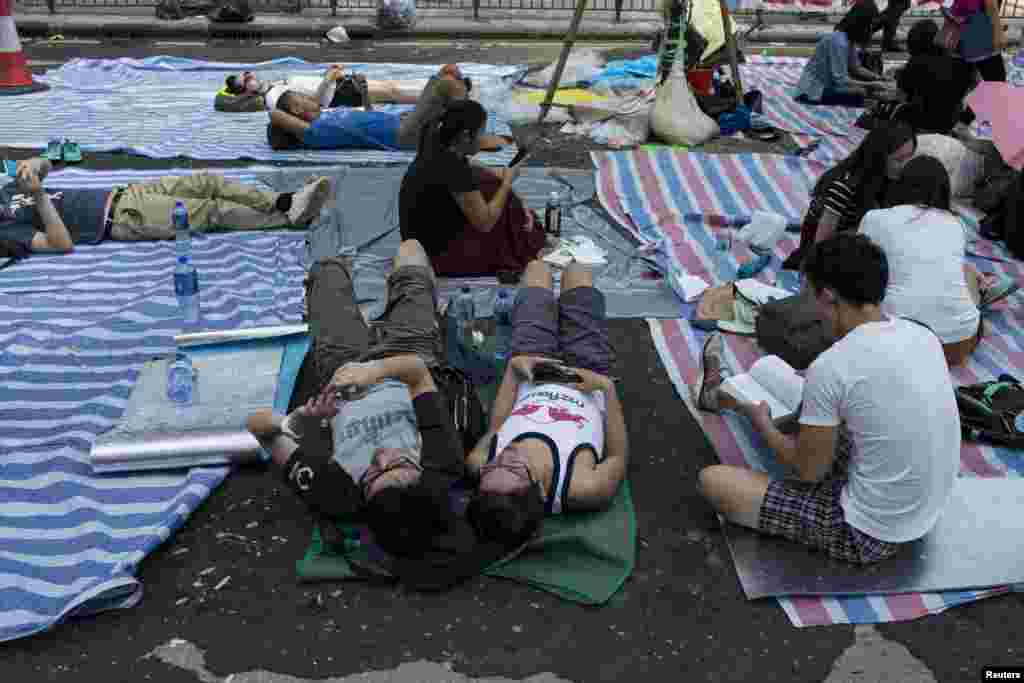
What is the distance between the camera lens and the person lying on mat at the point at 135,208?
6.40 metres

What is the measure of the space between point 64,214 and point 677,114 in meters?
5.07

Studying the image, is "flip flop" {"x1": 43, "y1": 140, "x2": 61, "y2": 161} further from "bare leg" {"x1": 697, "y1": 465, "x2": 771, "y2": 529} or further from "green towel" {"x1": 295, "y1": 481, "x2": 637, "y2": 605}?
"bare leg" {"x1": 697, "y1": 465, "x2": 771, "y2": 529}

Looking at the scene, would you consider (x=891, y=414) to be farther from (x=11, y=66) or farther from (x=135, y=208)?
(x=11, y=66)

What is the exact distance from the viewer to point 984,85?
7770 mm

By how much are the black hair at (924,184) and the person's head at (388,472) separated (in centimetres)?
299

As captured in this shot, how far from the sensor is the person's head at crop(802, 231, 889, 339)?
3.48 meters

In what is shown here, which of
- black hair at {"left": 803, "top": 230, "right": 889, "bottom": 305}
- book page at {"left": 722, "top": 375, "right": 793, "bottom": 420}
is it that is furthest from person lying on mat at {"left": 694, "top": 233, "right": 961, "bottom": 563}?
book page at {"left": 722, "top": 375, "right": 793, "bottom": 420}

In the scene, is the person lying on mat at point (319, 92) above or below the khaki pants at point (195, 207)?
above

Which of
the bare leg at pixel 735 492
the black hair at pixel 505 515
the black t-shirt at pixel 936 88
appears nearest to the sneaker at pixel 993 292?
the black t-shirt at pixel 936 88

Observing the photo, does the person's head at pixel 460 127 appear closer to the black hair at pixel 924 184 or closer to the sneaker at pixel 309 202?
the sneaker at pixel 309 202

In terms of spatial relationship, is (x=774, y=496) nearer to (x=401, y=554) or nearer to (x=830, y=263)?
(x=830, y=263)

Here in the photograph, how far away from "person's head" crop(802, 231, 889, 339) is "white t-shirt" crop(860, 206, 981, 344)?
1.46 meters

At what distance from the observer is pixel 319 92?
929cm

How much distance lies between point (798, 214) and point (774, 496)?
3.98m
